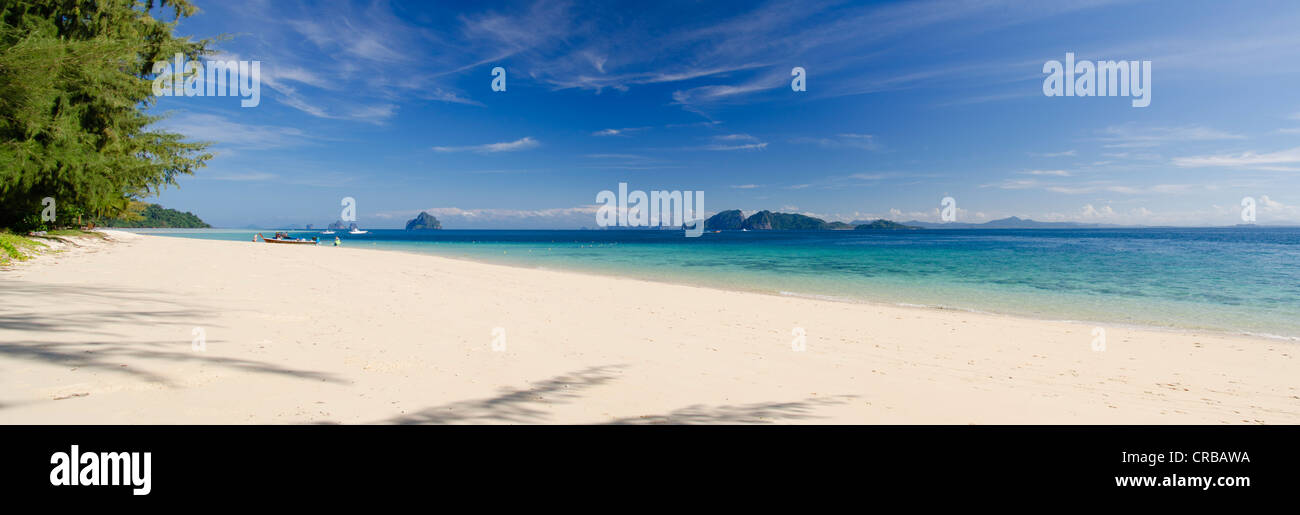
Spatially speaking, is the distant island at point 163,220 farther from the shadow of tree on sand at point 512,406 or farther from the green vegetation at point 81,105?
the shadow of tree on sand at point 512,406

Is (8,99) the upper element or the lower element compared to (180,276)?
upper

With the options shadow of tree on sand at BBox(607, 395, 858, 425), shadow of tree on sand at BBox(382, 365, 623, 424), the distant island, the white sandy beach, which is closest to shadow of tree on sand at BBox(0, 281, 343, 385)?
the white sandy beach

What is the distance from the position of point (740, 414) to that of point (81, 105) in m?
26.2

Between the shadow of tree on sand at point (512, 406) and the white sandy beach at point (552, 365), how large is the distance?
0.02 meters

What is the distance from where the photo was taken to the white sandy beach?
4.14 meters

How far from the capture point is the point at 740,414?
14.5ft

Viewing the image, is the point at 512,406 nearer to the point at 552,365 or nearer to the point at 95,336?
the point at 552,365

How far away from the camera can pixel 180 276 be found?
1291cm

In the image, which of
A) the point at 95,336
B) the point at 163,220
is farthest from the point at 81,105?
the point at 163,220

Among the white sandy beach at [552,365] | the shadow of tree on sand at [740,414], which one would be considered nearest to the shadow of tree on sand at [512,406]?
the white sandy beach at [552,365]
